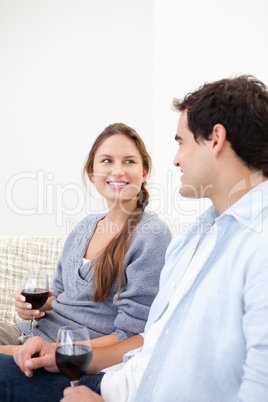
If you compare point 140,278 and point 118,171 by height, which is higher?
point 118,171

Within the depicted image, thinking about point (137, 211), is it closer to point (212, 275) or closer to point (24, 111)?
point (212, 275)

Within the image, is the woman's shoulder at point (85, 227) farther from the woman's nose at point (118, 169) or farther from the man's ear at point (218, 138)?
the man's ear at point (218, 138)

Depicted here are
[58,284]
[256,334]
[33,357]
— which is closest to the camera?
[256,334]

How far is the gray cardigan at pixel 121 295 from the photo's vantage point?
147cm

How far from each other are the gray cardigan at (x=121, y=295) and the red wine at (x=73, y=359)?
493 millimetres

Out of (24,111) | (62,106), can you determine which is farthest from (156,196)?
(24,111)

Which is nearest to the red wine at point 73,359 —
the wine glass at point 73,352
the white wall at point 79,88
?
the wine glass at point 73,352

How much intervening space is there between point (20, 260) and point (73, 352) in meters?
1.39

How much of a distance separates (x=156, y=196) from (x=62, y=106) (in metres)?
1.03

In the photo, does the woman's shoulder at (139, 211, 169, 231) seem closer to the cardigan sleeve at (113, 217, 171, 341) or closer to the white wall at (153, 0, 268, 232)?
the cardigan sleeve at (113, 217, 171, 341)

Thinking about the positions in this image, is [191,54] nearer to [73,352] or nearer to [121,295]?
[121,295]

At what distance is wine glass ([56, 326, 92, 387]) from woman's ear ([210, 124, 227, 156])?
0.58 meters

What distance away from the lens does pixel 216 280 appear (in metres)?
0.97

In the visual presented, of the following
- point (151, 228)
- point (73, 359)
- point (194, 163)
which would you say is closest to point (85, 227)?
point (151, 228)
